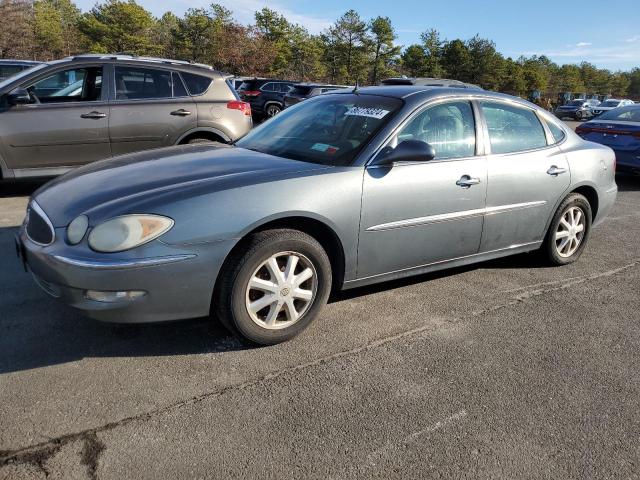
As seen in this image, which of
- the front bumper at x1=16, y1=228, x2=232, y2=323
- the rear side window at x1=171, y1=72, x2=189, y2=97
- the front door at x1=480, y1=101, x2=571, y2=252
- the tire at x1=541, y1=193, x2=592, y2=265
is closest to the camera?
the front bumper at x1=16, y1=228, x2=232, y2=323

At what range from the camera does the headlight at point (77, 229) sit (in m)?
2.61

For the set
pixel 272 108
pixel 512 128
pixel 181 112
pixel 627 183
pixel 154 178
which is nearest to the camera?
pixel 154 178

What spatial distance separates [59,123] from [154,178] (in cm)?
378

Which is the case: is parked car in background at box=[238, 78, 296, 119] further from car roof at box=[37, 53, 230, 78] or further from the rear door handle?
the rear door handle

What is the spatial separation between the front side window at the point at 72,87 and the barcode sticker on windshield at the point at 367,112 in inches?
155

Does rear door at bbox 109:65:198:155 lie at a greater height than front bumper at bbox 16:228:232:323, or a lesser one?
greater

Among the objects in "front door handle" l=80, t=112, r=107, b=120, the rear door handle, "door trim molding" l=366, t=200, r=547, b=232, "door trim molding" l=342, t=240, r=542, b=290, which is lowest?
Answer: "door trim molding" l=342, t=240, r=542, b=290

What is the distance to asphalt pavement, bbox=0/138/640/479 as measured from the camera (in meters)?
2.12

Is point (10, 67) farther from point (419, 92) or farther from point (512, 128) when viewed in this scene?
point (512, 128)

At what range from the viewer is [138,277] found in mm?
2559

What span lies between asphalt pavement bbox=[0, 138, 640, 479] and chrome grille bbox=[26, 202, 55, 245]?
60 centimetres

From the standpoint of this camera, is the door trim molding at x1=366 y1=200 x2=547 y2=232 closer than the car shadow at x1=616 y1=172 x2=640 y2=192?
→ Yes

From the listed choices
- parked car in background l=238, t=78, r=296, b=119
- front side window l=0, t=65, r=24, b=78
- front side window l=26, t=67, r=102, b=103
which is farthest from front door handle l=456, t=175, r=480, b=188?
parked car in background l=238, t=78, r=296, b=119

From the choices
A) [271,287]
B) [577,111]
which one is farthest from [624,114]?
[577,111]
